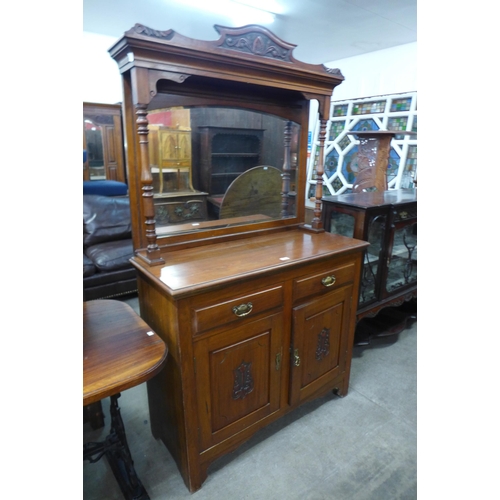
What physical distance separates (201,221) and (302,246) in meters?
0.50

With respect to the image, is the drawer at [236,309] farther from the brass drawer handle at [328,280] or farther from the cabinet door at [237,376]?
the brass drawer handle at [328,280]

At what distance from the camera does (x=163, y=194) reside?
4.88ft

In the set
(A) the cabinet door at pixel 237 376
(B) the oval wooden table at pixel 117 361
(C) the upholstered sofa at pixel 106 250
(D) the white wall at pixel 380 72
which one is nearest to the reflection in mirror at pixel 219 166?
(B) the oval wooden table at pixel 117 361

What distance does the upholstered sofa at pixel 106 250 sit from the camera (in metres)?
2.85

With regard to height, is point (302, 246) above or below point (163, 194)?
below

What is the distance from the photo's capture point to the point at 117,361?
1070mm

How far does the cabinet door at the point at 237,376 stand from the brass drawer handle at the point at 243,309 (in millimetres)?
57

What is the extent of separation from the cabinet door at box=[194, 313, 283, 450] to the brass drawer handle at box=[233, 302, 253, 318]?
0.19 feet

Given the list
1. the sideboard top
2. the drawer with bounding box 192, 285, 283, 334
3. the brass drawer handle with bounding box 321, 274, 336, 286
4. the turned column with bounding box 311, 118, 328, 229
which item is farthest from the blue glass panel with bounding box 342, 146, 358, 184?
the drawer with bounding box 192, 285, 283, 334

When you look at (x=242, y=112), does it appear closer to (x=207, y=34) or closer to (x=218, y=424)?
(x=218, y=424)

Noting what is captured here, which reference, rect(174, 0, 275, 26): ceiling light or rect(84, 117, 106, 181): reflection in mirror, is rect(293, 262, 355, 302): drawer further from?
rect(84, 117, 106, 181): reflection in mirror

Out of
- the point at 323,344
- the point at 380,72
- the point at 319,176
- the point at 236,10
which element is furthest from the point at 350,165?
the point at 323,344

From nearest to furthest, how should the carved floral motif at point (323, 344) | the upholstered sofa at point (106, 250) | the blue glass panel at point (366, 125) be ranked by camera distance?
the carved floral motif at point (323, 344) → the upholstered sofa at point (106, 250) → the blue glass panel at point (366, 125)
